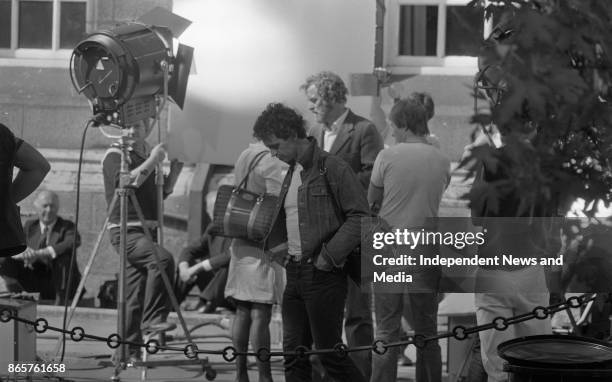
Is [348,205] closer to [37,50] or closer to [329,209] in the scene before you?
[329,209]

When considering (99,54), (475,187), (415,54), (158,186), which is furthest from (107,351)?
(475,187)

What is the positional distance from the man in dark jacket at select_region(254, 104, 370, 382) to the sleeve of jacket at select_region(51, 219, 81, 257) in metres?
4.19

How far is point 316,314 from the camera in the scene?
7629 millimetres

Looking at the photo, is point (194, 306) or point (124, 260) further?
point (194, 306)

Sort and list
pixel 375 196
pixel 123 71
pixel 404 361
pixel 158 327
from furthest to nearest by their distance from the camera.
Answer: pixel 404 361 → pixel 158 327 → pixel 123 71 → pixel 375 196

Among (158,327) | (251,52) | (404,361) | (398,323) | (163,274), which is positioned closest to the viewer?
(398,323)

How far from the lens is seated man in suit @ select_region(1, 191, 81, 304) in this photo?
11.6 m

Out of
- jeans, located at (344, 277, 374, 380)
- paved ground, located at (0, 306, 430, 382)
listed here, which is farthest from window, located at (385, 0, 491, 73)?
jeans, located at (344, 277, 374, 380)

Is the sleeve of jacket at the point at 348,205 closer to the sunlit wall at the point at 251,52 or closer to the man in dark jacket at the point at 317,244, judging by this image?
the man in dark jacket at the point at 317,244

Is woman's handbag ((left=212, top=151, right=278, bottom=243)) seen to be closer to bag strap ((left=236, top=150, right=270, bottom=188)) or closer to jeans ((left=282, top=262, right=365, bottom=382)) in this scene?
bag strap ((left=236, top=150, right=270, bottom=188))

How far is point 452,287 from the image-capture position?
796cm

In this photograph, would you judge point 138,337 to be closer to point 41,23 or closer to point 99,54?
point 99,54

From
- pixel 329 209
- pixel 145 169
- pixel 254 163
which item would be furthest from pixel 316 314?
pixel 145 169

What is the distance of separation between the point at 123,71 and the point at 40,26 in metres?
5.02
